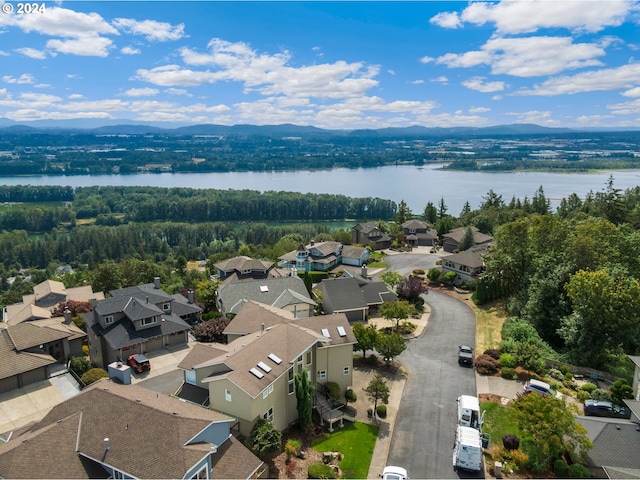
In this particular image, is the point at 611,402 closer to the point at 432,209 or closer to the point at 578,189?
the point at 432,209

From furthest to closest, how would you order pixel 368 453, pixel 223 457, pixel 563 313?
pixel 563 313
pixel 368 453
pixel 223 457

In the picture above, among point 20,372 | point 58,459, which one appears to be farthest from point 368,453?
point 20,372

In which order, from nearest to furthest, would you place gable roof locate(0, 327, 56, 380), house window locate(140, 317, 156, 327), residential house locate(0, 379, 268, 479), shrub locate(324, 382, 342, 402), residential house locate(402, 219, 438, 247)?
residential house locate(0, 379, 268, 479), shrub locate(324, 382, 342, 402), gable roof locate(0, 327, 56, 380), house window locate(140, 317, 156, 327), residential house locate(402, 219, 438, 247)

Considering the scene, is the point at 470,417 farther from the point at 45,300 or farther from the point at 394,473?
the point at 45,300

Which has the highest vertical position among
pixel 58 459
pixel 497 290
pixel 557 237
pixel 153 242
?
pixel 557 237

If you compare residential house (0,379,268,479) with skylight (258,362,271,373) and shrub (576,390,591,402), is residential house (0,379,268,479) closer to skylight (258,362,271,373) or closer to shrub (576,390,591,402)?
skylight (258,362,271,373)

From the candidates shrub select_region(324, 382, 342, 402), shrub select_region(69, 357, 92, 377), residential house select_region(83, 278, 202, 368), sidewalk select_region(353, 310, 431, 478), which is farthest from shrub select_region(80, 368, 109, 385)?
sidewalk select_region(353, 310, 431, 478)

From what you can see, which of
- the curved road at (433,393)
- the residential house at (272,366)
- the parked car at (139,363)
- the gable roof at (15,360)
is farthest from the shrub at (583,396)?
the gable roof at (15,360)
